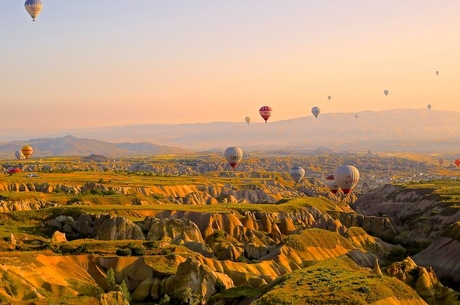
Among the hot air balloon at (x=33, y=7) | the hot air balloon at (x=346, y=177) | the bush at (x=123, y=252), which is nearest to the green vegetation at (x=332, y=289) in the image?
the bush at (x=123, y=252)

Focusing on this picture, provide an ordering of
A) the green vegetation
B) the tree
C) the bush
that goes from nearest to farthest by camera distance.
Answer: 1. the green vegetation
2. the tree
3. the bush

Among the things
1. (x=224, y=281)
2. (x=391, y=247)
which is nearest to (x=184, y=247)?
(x=224, y=281)

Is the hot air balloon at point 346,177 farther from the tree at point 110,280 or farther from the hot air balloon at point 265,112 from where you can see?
the tree at point 110,280

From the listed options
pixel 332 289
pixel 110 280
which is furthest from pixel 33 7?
pixel 332 289

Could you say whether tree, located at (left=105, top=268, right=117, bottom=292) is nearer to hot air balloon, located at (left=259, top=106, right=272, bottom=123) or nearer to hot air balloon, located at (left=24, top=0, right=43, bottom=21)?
hot air balloon, located at (left=24, top=0, right=43, bottom=21)

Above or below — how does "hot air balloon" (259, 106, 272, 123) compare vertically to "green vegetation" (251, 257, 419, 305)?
above

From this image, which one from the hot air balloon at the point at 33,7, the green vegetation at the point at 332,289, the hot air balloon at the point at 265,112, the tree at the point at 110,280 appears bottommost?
the tree at the point at 110,280

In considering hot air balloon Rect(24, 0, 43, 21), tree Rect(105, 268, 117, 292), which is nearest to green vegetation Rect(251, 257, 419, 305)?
tree Rect(105, 268, 117, 292)

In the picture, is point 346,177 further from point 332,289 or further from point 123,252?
point 332,289

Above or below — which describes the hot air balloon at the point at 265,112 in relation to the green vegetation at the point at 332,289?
above

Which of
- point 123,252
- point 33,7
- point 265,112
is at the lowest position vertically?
point 123,252

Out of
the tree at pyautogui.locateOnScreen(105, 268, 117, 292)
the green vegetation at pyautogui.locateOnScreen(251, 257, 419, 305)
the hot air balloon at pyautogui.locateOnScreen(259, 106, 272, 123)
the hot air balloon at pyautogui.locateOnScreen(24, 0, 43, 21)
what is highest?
the hot air balloon at pyautogui.locateOnScreen(24, 0, 43, 21)

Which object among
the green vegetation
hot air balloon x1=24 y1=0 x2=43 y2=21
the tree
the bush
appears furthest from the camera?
hot air balloon x1=24 y1=0 x2=43 y2=21

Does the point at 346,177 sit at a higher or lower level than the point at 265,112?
lower
